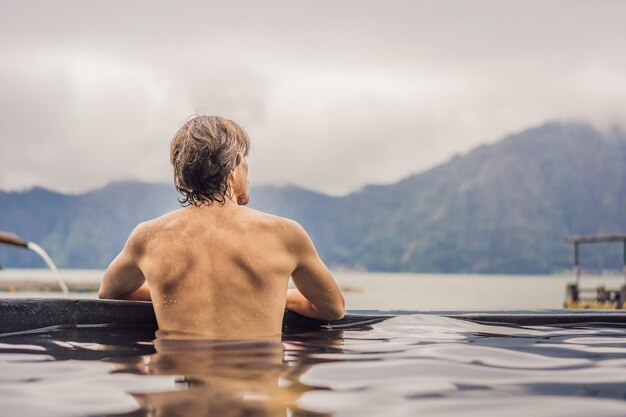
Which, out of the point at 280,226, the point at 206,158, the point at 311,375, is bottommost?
the point at 311,375

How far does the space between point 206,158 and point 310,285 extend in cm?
82

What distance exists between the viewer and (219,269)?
3232 millimetres

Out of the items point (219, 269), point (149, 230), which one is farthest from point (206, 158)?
point (219, 269)

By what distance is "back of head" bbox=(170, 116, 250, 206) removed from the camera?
3.41 metres

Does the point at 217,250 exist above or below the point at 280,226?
below

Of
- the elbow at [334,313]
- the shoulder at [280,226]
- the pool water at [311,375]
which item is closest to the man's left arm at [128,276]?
the pool water at [311,375]

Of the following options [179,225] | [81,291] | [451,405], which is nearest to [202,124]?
[179,225]

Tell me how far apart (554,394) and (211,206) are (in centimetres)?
175

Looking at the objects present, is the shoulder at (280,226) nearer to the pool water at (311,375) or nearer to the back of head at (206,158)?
the back of head at (206,158)

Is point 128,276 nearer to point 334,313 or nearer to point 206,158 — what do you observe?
point 206,158

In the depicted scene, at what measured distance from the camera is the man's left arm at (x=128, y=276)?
3410 millimetres

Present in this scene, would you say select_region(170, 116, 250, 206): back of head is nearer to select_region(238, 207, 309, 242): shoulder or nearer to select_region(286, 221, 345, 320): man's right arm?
select_region(238, 207, 309, 242): shoulder

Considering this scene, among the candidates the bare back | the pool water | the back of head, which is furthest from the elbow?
the back of head

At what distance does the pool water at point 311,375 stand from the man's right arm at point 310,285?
0.17m
